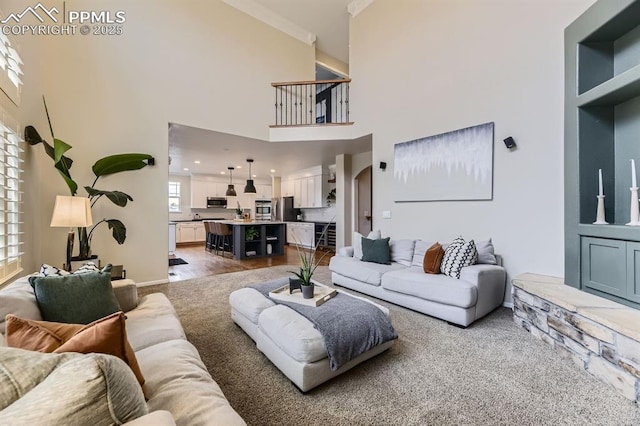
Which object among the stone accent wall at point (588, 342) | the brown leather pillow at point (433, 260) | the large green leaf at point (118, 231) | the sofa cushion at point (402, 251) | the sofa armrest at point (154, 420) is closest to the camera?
the sofa armrest at point (154, 420)

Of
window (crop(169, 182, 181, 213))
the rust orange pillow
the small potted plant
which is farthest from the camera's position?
window (crop(169, 182, 181, 213))

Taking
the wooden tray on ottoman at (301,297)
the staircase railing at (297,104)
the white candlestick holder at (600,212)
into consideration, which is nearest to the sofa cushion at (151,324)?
the wooden tray on ottoman at (301,297)

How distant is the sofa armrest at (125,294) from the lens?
211 centimetres

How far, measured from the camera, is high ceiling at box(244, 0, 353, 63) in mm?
5602

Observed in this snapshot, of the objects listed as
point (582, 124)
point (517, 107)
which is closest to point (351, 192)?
point (517, 107)

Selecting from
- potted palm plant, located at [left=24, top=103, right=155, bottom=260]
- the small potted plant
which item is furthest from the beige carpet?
the small potted plant

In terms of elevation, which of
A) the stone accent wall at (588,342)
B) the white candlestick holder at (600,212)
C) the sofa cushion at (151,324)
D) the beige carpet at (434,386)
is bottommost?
the beige carpet at (434,386)

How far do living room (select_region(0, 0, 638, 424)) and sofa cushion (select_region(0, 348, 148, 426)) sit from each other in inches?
45.4

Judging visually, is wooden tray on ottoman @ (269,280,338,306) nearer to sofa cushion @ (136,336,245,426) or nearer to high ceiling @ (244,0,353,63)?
sofa cushion @ (136,336,245,426)

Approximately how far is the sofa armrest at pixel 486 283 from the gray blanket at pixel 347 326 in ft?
4.24

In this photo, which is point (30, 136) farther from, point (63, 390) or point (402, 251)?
point (402, 251)

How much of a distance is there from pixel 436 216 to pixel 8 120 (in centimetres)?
516

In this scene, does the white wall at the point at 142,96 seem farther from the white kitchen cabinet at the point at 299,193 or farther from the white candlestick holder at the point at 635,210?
the white candlestick holder at the point at 635,210

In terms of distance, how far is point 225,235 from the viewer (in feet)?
23.7
